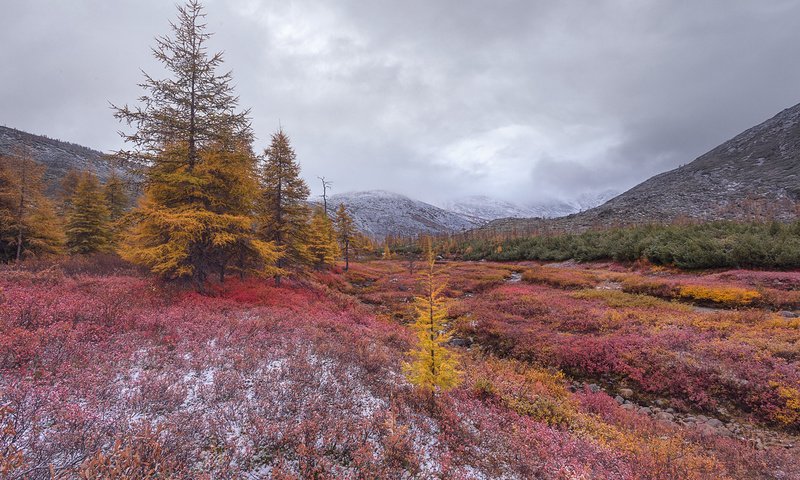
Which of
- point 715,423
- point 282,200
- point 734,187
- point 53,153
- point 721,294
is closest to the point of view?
point 715,423

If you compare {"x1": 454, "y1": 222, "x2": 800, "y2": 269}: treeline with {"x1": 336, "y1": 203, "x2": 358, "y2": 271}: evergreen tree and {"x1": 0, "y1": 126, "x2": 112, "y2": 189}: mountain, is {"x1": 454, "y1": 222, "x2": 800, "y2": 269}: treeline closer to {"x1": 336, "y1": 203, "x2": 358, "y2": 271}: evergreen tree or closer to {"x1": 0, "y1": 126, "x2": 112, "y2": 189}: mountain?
{"x1": 336, "y1": 203, "x2": 358, "y2": 271}: evergreen tree

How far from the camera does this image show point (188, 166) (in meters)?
14.7

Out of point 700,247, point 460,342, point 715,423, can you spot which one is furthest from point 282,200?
point 700,247

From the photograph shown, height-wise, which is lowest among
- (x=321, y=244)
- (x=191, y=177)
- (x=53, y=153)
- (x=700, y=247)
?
(x=700, y=247)

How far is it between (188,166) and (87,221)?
71.6 feet

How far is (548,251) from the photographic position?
49281mm

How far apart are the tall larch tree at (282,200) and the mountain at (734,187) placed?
7909 cm

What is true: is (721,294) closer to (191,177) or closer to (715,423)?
(715,423)

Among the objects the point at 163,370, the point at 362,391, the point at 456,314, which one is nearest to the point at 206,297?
the point at 163,370

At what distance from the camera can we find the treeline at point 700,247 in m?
23.5

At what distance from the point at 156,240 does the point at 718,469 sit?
20.7 m

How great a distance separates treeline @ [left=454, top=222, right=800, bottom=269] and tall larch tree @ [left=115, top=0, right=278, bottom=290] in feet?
117

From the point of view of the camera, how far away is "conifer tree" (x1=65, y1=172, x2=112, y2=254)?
26.7 metres

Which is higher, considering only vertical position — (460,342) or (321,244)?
(321,244)
